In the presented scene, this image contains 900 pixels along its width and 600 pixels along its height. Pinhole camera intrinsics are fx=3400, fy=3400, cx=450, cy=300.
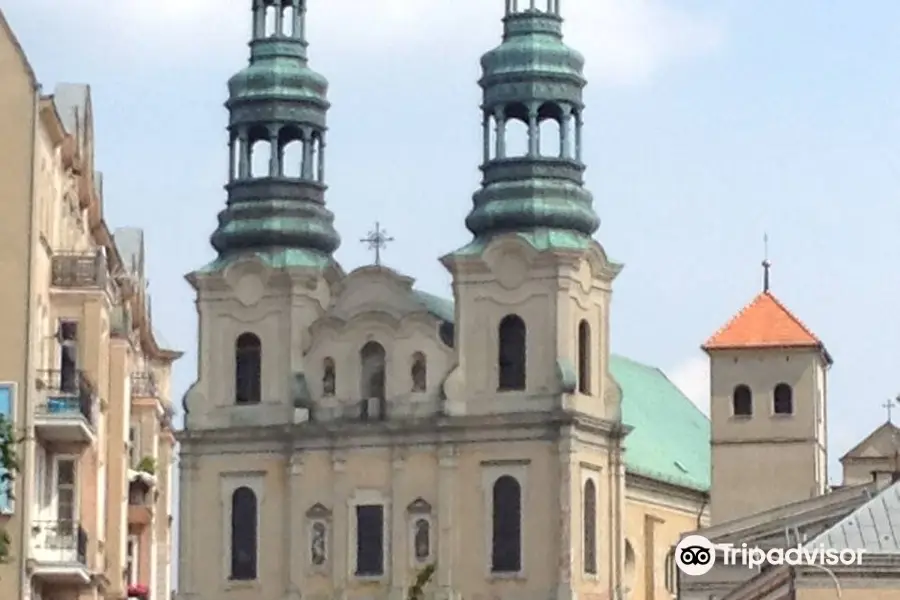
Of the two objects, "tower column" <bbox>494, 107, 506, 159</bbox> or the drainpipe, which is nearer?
the drainpipe

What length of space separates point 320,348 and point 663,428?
56.8 ft

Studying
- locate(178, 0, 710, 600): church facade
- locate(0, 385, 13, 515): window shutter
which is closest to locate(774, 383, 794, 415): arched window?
locate(178, 0, 710, 600): church facade

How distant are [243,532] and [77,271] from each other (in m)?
42.0

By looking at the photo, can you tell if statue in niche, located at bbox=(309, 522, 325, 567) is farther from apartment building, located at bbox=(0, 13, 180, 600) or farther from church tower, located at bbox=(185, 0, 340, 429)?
apartment building, located at bbox=(0, 13, 180, 600)

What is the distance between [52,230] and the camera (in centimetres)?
4341

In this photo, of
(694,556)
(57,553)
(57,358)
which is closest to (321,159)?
(694,556)

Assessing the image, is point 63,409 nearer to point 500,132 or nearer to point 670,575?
point 500,132

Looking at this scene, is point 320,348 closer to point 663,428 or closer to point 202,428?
point 202,428

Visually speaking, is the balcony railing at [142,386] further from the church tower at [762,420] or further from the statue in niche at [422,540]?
the church tower at [762,420]

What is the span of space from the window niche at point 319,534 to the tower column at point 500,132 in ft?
32.0

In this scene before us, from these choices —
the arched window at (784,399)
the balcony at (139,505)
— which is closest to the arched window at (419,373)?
the arched window at (784,399)

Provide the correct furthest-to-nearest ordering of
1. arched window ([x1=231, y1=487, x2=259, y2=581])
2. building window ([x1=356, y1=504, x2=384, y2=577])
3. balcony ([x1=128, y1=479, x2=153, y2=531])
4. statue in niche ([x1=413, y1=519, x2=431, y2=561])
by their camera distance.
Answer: arched window ([x1=231, y1=487, x2=259, y2=581]) → building window ([x1=356, y1=504, x2=384, y2=577]) → statue in niche ([x1=413, y1=519, x2=431, y2=561]) → balcony ([x1=128, y1=479, x2=153, y2=531])

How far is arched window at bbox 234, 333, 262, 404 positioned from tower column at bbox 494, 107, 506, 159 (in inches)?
312

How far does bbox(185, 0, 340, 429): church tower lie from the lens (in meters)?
84.9
